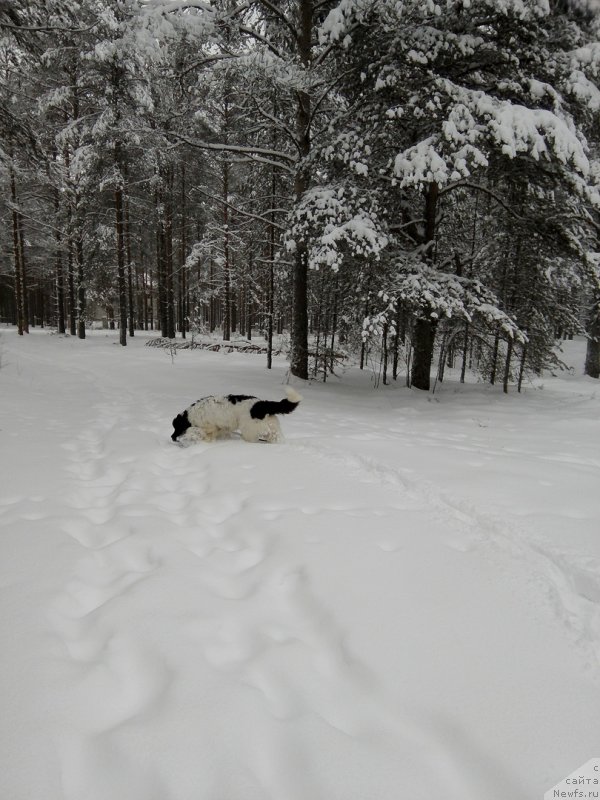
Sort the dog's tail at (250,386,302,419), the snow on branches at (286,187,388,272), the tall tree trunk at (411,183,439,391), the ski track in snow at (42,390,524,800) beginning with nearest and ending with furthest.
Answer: the ski track in snow at (42,390,524,800) < the dog's tail at (250,386,302,419) < the snow on branches at (286,187,388,272) < the tall tree trunk at (411,183,439,391)

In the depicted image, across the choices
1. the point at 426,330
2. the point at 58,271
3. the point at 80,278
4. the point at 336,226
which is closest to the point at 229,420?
the point at 336,226

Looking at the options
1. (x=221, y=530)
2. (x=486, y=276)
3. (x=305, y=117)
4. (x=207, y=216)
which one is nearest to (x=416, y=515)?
(x=221, y=530)

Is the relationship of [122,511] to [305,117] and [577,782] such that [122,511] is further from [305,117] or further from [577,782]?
[305,117]

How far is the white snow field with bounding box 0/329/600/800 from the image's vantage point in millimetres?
1483

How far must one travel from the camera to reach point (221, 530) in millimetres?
3387

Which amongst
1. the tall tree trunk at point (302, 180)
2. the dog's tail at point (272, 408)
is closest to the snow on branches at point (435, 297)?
the tall tree trunk at point (302, 180)

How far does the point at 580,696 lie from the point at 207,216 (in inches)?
1003

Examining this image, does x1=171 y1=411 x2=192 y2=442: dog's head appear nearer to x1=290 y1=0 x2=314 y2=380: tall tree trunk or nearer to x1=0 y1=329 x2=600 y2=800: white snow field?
x1=0 y1=329 x2=600 y2=800: white snow field

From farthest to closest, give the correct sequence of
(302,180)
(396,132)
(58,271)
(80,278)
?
(58,271), (80,278), (302,180), (396,132)

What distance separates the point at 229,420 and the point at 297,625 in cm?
369

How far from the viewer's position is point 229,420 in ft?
18.7

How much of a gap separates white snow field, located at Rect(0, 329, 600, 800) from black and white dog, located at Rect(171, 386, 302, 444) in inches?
22.5

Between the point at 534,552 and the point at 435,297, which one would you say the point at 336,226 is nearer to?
the point at 435,297

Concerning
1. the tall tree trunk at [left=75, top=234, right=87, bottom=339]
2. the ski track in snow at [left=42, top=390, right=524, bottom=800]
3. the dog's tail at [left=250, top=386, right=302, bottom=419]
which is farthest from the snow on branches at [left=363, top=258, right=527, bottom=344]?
the tall tree trunk at [left=75, top=234, right=87, bottom=339]
